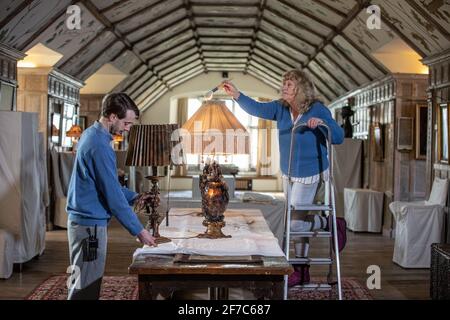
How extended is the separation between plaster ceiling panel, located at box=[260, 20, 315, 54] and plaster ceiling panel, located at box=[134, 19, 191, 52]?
1.66 meters

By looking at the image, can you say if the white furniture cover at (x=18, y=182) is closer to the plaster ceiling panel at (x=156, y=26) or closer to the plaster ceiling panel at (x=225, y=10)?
the plaster ceiling panel at (x=156, y=26)

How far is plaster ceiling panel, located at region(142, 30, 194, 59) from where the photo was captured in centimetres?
1223

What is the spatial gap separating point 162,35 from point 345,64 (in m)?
3.87

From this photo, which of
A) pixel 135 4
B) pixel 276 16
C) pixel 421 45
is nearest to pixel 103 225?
pixel 421 45

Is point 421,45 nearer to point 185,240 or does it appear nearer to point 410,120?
point 410,120

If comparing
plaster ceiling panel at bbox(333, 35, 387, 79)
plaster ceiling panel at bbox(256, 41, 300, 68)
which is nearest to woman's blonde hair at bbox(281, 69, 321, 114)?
plaster ceiling panel at bbox(333, 35, 387, 79)

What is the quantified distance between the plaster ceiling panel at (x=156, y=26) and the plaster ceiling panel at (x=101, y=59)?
29cm

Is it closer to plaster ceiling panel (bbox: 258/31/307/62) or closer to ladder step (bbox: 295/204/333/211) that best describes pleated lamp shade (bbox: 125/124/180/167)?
ladder step (bbox: 295/204/333/211)

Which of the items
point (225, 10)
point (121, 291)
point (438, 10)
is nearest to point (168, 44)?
point (225, 10)

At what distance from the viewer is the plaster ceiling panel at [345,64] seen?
10.2 metres

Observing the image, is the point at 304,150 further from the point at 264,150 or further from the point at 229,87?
the point at 264,150

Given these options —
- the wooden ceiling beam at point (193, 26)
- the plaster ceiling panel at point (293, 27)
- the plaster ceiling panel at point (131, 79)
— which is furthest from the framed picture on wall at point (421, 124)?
the plaster ceiling panel at point (131, 79)

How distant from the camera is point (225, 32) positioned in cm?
1268

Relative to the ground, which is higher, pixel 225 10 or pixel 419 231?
pixel 225 10
